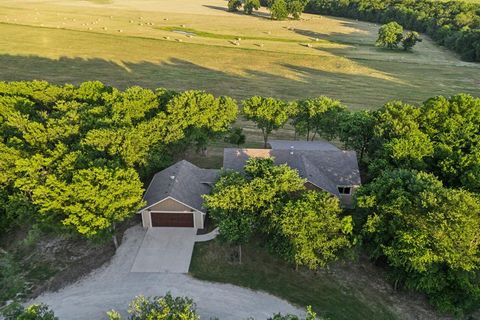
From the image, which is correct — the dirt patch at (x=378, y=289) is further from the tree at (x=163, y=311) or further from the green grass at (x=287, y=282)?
the tree at (x=163, y=311)

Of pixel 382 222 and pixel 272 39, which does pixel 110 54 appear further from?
pixel 382 222

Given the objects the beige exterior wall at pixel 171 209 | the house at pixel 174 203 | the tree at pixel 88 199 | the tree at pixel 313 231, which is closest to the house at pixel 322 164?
the house at pixel 174 203

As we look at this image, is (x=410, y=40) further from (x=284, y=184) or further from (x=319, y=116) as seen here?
(x=284, y=184)

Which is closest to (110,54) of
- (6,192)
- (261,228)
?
(6,192)

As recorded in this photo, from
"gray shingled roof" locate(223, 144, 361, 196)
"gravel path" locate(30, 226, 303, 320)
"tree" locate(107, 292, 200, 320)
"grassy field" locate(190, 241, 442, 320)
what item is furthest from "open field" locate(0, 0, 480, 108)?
"tree" locate(107, 292, 200, 320)

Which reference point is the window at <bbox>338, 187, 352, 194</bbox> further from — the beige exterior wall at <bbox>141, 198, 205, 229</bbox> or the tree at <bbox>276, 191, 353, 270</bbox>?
the beige exterior wall at <bbox>141, 198, 205, 229</bbox>

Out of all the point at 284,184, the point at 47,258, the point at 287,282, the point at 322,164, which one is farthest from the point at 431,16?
the point at 47,258
